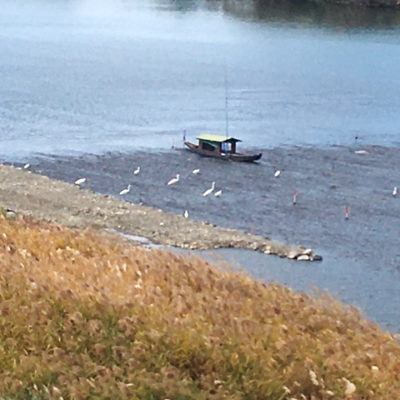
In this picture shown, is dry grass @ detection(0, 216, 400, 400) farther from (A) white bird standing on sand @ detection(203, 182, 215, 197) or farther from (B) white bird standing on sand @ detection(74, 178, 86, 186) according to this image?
(B) white bird standing on sand @ detection(74, 178, 86, 186)

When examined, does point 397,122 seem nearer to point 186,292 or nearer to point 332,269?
point 332,269

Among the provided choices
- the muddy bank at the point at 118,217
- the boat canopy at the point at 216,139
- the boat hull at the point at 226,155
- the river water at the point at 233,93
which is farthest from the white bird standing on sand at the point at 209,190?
the boat canopy at the point at 216,139

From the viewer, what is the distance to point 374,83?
81.2m

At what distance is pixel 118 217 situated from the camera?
38.9m

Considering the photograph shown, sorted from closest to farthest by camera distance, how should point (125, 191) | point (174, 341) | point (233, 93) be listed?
1. point (174, 341)
2. point (125, 191)
3. point (233, 93)

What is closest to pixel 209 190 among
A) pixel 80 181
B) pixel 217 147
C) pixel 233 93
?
pixel 80 181

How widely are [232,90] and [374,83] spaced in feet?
41.2

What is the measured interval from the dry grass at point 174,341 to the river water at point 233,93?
16001 millimetres

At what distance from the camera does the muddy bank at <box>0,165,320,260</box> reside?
35719mm

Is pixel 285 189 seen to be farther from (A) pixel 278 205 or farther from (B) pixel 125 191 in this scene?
(B) pixel 125 191

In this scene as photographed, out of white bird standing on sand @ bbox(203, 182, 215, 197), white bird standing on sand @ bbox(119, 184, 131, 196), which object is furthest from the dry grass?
white bird standing on sand @ bbox(203, 182, 215, 197)

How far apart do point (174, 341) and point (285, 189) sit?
118 feet

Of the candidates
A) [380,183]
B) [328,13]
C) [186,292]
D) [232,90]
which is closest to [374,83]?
[232,90]

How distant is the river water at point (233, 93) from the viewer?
125 ft
